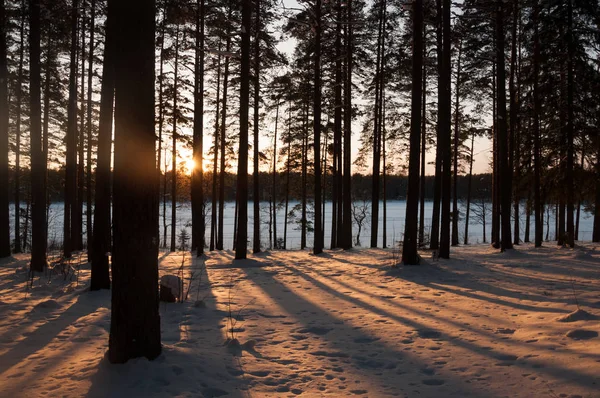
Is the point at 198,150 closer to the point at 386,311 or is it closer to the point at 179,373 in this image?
the point at 386,311

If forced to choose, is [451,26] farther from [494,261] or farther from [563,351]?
[563,351]

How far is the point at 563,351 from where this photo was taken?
4141mm

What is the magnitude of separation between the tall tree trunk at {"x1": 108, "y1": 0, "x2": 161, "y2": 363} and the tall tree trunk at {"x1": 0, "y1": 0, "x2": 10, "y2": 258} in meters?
10.6

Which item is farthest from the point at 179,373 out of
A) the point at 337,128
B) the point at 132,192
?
the point at 337,128

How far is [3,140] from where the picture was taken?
1252 cm

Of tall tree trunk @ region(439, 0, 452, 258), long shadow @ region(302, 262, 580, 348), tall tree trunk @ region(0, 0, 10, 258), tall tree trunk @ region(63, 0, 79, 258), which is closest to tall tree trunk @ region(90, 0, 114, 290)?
long shadow @ region(302, 262, 580, 348)

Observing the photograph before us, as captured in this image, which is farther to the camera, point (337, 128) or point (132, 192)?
point (337, 128)

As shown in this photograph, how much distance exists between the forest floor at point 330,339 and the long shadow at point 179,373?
0.6 inches

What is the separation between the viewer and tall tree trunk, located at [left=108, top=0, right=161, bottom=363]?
3779 mm

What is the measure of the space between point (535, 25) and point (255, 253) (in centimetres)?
1430

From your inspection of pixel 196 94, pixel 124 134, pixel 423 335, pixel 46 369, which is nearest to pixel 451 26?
pixel 196 94

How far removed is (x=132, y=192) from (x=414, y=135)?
8.21 metres

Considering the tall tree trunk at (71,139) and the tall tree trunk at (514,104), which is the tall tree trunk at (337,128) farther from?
the tall tree trunk at (71,139)

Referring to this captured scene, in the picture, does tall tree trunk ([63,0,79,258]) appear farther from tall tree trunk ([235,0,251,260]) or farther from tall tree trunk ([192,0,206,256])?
tall tree trunk ([235,0,251,260])
